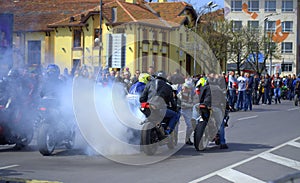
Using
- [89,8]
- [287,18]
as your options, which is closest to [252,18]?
[287,18]

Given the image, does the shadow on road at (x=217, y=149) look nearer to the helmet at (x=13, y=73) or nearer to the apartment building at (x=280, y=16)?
the helmet at (x=13, y=73)

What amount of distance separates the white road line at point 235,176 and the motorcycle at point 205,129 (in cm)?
257

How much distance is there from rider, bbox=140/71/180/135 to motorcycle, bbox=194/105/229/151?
61 cm

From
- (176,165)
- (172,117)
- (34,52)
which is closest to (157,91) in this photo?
(172,117)

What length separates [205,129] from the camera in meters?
13.0

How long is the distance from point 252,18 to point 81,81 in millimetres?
74625

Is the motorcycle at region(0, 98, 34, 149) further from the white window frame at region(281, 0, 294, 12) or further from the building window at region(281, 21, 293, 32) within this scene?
the white window frame at region(281, 0, 294, 12)

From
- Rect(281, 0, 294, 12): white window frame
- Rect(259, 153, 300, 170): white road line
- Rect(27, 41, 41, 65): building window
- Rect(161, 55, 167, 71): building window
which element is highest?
Rect(281, 0, 294, 12): white window frame

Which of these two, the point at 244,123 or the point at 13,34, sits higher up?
the point at 13,34

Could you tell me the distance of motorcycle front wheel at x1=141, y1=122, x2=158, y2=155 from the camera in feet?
38.7

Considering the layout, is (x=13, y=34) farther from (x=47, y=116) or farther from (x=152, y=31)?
(x=152, y=31)

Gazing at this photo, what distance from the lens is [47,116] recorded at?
11844 mm

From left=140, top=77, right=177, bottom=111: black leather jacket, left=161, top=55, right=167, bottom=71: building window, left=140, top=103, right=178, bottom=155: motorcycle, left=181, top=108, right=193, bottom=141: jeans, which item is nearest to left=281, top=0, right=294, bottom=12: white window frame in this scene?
left=181, top=108, right=193, bottom=141: jeans

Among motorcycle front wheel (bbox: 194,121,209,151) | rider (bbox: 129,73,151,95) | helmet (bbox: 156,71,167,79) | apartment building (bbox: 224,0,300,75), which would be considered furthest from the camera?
apartment building (bbox: 224,0,300,75)
